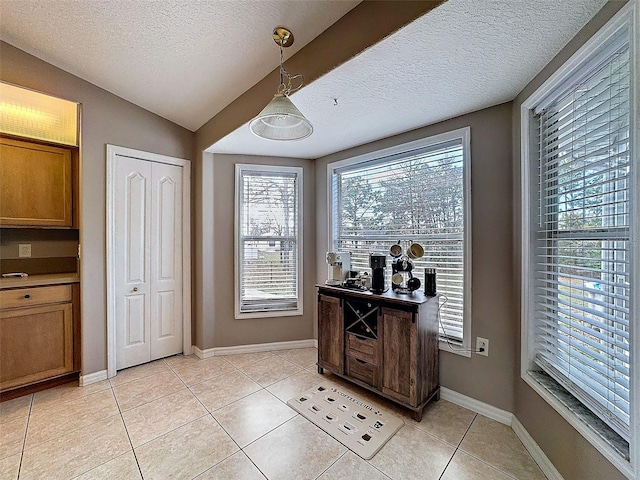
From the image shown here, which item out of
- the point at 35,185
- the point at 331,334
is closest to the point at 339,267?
the point at 331,334

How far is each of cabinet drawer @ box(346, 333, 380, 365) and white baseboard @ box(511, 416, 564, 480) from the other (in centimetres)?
94

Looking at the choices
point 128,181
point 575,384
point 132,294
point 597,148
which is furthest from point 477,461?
point 128,181

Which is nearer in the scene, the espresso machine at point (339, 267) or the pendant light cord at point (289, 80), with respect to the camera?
the pendant light cord at point (289, 80)

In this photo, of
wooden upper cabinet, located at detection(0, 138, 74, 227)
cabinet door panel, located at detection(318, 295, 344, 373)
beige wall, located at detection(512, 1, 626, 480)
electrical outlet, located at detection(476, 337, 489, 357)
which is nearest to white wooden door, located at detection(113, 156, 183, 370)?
wooden upper cabinet, located at detection(0, 138, 74, 227)

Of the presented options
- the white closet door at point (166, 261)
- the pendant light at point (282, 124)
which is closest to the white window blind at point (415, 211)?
the pendant light at point (282, 124)

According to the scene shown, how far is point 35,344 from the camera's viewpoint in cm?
241

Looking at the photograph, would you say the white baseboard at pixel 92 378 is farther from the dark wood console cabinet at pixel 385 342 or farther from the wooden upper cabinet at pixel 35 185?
the dark wood console cabinet at pixel 385 342

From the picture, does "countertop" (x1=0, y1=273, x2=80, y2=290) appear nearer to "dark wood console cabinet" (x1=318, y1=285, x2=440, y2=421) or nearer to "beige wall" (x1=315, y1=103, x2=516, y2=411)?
"dark wood console cabinet" (x1=318, y1=285, x2=440, y2=421)

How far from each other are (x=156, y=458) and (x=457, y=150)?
9.49ft

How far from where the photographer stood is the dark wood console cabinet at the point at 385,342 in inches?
81.2

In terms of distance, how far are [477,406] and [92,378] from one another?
3.21 metres

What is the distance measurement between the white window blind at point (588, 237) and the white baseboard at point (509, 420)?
0.44 m

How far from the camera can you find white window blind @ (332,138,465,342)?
2.31 metres

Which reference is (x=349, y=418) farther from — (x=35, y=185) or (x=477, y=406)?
(x=35, y=185)
